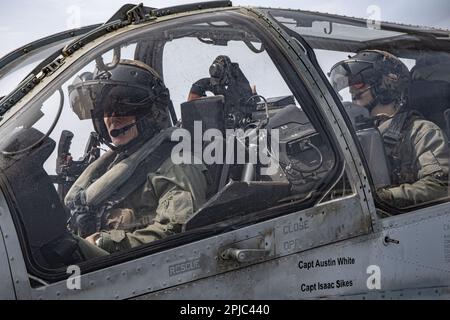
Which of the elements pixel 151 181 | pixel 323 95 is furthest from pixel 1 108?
pixel 323 95

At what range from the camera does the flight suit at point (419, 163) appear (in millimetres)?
3641

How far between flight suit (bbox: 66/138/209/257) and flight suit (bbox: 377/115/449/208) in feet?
3.64

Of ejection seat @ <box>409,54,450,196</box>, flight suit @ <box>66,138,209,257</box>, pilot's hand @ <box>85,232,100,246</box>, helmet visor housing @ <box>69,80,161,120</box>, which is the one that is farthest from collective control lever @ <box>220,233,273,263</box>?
ejection seat @ <box>409,54,450,196</box>

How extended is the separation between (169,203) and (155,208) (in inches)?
2.7

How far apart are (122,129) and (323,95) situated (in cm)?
98

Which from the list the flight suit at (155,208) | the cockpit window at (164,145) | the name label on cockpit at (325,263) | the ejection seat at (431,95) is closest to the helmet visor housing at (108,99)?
the cockpit window at (164,145)

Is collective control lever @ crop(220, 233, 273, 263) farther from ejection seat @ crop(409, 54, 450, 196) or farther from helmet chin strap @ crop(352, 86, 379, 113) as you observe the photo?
ejection seat @ crop(409, 54, 450, 196)

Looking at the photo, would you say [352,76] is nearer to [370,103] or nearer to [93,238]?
[370,103]

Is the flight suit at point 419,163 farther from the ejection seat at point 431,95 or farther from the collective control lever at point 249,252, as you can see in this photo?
the collective control lever at point 249,252

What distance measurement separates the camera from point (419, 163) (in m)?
3.75

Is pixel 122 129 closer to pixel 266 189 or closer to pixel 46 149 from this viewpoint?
pixel 46 149

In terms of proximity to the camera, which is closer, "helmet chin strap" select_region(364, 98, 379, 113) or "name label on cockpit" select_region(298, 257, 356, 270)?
"name label on cockpit" select_region(298, 257, 356, 270)

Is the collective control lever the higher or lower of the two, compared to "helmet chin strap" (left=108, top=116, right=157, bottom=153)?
lower

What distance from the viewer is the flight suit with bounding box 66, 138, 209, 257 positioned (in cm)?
288
